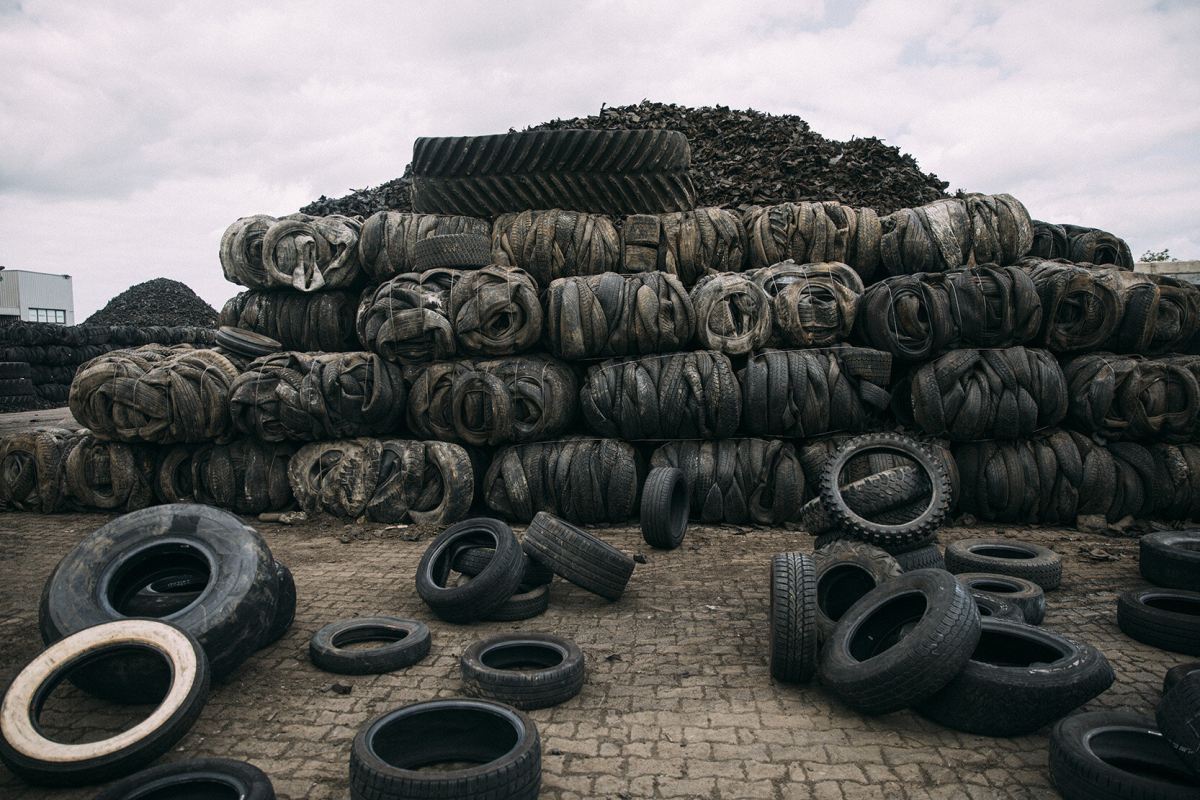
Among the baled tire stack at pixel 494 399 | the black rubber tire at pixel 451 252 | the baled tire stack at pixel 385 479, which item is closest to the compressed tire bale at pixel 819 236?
the baled tire stack at pixel 494 399

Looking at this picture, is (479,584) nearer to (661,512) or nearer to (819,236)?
(661,512)

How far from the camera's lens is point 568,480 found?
20.6 ft

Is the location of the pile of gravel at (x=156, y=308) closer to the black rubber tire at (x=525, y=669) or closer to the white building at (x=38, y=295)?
the white building at (x=38, y=295)

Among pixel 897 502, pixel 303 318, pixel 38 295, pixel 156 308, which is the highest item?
pixel 38 295

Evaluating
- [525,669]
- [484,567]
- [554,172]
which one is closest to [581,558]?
[484,567]

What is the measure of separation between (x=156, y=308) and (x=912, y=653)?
95.6ft

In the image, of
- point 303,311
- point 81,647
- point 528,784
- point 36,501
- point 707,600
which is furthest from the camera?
point 303,311

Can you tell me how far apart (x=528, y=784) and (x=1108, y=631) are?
3689 millimetres

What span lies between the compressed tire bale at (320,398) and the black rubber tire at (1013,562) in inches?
205

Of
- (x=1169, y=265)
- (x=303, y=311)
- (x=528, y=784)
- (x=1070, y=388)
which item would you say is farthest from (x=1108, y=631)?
(x=1169, y=265)

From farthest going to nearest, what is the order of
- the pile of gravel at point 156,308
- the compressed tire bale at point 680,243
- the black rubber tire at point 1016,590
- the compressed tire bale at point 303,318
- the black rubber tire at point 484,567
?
the pile of gravel at point 156,308 → the compressed tire bale at point 303,318 → the compressed tire bale at point 680,243 → the black rubber tire at point 484,567 → the black rubber tire at point 1016,590

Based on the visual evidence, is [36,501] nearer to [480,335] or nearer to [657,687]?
[480,335]

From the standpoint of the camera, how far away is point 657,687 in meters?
3.32

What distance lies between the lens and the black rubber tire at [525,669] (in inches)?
122
